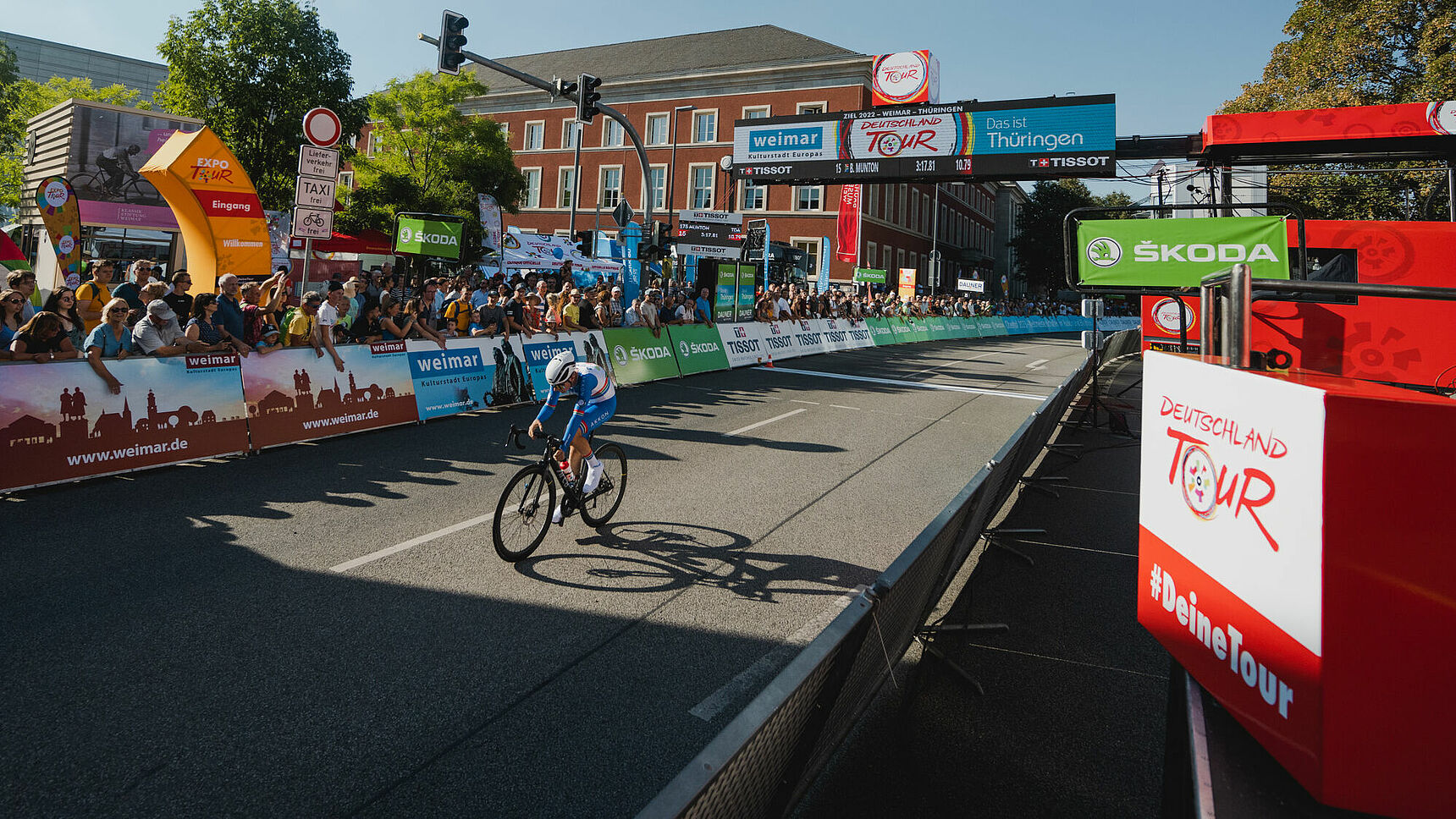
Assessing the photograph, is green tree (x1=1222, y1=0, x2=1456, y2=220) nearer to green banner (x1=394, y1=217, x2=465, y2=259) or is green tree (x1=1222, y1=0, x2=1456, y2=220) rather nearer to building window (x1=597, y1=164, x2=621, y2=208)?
green banner (x1=394, y1=217, x2=465, y2=259)

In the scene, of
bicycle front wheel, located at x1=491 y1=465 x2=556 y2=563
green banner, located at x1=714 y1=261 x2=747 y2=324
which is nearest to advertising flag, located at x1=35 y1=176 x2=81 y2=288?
bicycle front wheel, located at x1=491 y1=465 x2=556 y2=563

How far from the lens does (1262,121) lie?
426 inches

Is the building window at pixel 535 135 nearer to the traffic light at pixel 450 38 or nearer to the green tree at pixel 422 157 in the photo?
the green tree at pixel 422 157

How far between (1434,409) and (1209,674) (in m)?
1.28

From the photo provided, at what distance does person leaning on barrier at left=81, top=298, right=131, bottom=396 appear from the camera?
774 cm

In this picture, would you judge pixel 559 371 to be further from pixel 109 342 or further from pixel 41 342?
pixel 41 342

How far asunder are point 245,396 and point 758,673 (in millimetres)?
7631

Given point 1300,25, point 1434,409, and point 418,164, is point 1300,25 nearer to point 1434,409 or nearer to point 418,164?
point 1434,409

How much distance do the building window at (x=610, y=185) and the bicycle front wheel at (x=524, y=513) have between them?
54857 mm

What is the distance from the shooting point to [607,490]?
22.3 feet

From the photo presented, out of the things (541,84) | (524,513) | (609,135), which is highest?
(609,135)

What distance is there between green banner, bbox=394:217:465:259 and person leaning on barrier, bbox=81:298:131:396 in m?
14.2

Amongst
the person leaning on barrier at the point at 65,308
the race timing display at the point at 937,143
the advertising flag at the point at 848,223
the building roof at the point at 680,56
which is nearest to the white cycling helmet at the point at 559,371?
the person leaning on barrier at the point at 65,308

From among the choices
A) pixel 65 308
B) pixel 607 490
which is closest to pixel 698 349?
pixel 607 490
